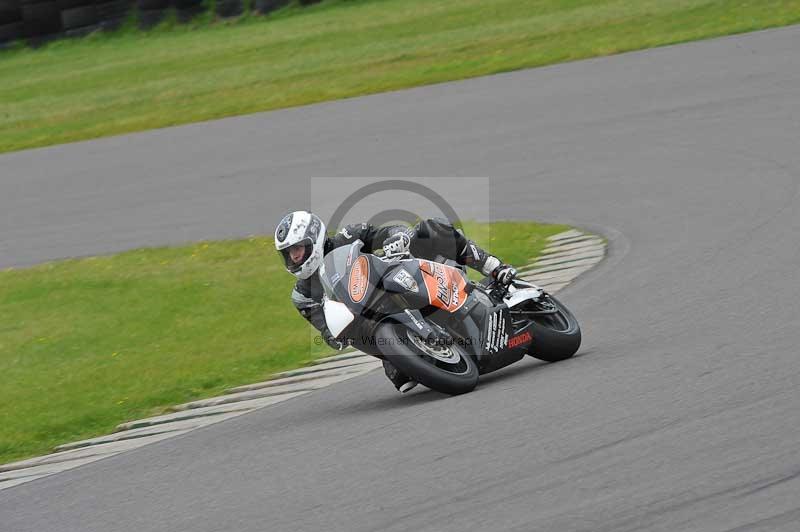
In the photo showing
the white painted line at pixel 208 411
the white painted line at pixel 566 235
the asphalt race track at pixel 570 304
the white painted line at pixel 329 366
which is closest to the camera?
the asphalt race track at pixel 570 304

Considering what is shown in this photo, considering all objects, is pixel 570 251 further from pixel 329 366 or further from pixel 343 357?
pixel 329 366

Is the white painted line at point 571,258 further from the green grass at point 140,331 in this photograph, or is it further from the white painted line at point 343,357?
the white painted line at point 343,357

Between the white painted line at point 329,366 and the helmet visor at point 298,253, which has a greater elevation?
the helmet visor at point 298,253

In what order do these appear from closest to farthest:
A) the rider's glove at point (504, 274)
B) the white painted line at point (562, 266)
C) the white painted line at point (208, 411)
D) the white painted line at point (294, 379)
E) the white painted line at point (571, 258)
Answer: the rider's glove at point (504, 274)
the white painted line at point (208, 411)
the white painted line at point (294, 379)
the white painted line at point (562, 266)
the white painted line at point (571, 258)

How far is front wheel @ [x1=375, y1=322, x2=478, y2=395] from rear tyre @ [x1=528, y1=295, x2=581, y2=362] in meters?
0.60

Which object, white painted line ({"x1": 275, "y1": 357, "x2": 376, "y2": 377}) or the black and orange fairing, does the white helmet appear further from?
white painted line ({"x1": 275, "y1": 357, "x2": 376, "y2": 377})

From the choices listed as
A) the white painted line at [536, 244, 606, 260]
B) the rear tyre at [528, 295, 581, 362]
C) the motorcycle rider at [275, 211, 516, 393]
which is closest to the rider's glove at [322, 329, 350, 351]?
the motorcycle rider at [275, 211, 516, 393]

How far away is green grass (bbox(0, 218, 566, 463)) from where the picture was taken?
8.90 meters

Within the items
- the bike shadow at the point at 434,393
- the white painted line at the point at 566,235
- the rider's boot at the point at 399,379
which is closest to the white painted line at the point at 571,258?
the white painted line at the point at 566,235

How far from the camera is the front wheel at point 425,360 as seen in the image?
694 cm

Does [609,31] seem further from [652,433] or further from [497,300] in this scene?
[652,433]

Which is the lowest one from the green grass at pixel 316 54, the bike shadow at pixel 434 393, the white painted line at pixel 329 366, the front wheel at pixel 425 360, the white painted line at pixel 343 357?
the green grass at pixel 316 54

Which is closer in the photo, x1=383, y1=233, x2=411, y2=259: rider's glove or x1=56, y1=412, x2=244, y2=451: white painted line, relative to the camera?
x1=383, y1=233, x2=411, y2=259: rider's glove

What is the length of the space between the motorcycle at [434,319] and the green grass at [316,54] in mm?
12188
